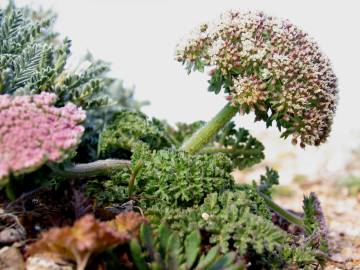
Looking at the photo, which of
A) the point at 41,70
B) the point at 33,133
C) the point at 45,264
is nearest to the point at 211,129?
the point at 41,70

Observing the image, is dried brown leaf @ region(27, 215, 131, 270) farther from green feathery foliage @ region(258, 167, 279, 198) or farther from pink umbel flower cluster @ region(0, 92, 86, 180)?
green feathery foliage @ region(258, 167, 279, 198)

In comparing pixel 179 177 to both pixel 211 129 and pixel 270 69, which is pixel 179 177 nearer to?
pixel 211 129

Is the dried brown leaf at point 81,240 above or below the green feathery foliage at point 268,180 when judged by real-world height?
below

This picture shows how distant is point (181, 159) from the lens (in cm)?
381

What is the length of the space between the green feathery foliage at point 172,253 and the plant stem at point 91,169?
2.45 feet

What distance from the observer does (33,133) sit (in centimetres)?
299

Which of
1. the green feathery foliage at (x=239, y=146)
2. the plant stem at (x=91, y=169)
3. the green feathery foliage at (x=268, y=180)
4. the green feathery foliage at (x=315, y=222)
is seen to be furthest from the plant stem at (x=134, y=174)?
the green feathery foliage at (x=268, y=180)

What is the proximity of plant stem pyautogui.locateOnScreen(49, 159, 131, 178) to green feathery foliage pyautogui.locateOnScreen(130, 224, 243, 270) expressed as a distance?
75 centimetres

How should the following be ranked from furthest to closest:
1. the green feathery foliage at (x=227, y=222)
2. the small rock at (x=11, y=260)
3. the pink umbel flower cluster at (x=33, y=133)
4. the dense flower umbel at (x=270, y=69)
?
the dense flower umbel at (x=270, y=69) → the green feathery foliage at (x=227, y=222) → the small rock at (x=11, y=260) → the pink umbel flower cluster at (x=33, y=133)

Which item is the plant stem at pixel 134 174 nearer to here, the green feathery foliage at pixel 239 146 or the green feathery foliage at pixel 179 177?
the green feathery foliage at pixel 179 177

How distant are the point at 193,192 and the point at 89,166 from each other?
736mm

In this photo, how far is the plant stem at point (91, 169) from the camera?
356cm

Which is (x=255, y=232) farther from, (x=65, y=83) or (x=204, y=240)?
(x=65, y=83)

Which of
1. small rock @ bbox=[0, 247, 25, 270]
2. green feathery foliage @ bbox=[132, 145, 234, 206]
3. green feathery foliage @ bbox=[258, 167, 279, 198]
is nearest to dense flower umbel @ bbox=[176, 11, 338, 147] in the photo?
green feathery foliage @ bbox=[132, 145, 234, 206]
